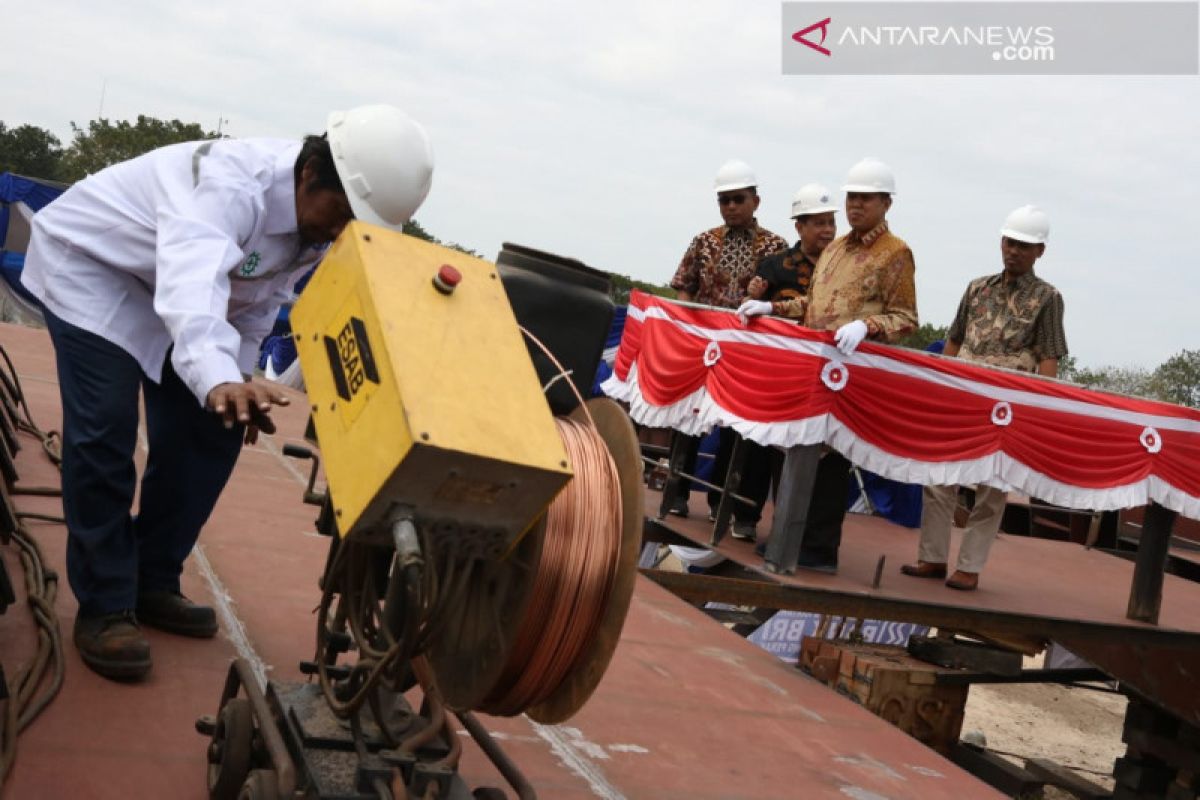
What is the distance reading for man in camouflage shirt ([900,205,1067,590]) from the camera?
22.5 feet

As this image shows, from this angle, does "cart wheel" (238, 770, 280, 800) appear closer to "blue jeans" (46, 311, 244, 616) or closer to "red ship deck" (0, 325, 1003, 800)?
"red ship deck" (0, 325, 1003, 800)

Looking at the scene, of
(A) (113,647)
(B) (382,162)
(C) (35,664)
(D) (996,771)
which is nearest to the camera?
(B) (382,162)

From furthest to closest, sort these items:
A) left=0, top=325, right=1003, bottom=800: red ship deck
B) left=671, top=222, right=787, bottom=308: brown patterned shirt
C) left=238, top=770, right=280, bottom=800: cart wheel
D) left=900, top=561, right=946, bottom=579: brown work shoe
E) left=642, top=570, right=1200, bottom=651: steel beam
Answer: left=671, top=222, right=787, bottom=308: brown patterned shirt < left=900, top=561, right=946, bottom=579: brown work shoe < left=642, top=570, right=1200, bottom=651: steel beam < left=0, top=325, right=1003, bottom=800: red ship deck < left=238, top=770, right=280, bottom=800: cart wheel

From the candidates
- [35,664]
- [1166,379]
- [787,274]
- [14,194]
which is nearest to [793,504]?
[787,274]

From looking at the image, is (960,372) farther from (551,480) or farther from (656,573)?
(551,480)

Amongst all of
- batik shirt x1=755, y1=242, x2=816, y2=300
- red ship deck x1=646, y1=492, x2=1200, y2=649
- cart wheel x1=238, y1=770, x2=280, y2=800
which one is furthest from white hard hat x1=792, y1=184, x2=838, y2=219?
cart wheel x1=238, y1=770, x2=280, y2=800

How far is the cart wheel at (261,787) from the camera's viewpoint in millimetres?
2473

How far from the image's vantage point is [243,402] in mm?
2658

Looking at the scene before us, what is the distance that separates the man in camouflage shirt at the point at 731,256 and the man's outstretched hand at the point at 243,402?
489 cm

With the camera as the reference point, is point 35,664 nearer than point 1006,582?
Yes

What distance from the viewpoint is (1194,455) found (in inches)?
269

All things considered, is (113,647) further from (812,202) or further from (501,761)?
(812,202)

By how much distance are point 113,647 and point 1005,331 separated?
512 cm

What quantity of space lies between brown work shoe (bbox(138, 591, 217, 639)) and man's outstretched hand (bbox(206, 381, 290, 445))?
122 cm
